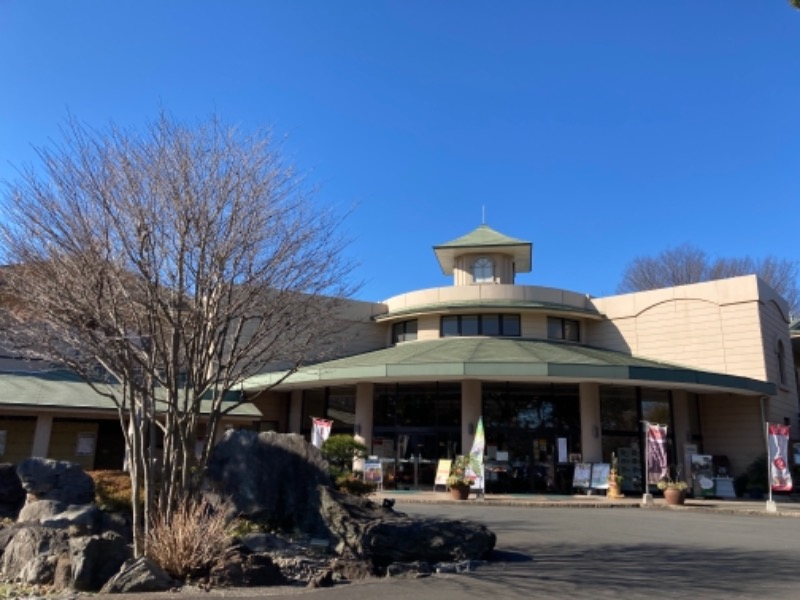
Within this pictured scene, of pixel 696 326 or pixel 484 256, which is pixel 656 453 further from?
pixel 484 256

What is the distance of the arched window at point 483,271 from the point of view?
110 feet

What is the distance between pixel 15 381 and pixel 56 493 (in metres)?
13.2

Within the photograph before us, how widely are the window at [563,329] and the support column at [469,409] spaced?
642 cm

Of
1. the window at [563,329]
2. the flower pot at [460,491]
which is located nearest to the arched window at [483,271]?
the window at [563,329]

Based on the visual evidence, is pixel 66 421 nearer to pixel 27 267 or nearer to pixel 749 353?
pixel 27 267

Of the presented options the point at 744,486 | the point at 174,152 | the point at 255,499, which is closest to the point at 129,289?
the point at 174,152

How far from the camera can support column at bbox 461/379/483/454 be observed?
24.9 m

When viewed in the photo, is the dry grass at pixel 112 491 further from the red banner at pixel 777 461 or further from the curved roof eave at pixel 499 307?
the red banner at pixel 777 461

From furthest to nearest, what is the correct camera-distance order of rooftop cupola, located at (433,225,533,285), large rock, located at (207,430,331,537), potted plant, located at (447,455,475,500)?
rooftop cupola, located at (433,225,533,285)
potted plant, located at (447,455,475,500)
large rock, located at (207,430,331,537)

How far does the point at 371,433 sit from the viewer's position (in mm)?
26578

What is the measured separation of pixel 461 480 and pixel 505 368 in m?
4.37

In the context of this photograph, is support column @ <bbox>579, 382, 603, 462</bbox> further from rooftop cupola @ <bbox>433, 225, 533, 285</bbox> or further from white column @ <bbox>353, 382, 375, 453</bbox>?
rooftop cupola @ <bbox>433, 225, 533, 285</bbox>

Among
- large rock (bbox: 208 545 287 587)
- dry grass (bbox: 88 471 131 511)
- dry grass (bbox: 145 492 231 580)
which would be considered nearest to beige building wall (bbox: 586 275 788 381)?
dry grass (bbox: 88 471 131 511)

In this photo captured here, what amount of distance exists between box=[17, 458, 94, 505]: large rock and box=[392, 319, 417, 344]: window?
66.2ft
